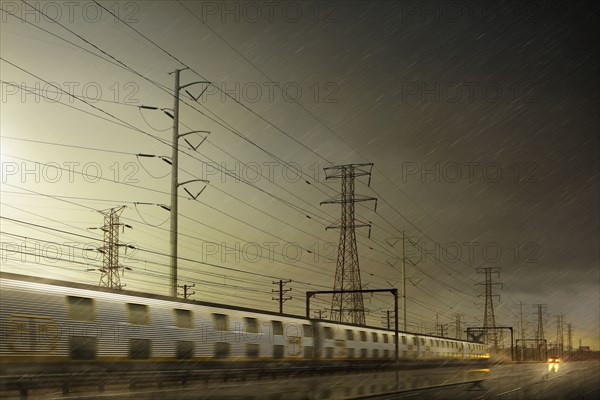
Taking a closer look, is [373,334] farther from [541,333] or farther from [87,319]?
[541,333]

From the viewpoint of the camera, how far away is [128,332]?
79.2 ft

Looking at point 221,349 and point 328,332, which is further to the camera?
point 328,332

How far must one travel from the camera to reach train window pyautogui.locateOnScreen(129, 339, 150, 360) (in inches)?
951

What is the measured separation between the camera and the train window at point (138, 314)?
80.5 ft

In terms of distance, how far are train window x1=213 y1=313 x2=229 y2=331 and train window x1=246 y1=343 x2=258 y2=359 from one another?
1982mm

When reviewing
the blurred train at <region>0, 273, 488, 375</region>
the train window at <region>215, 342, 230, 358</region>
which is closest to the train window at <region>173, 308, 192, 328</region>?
the blurred train at <region>0, 273, 488, 375</region>

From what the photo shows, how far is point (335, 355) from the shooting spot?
43.0 meters

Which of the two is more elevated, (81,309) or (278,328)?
(81,309)

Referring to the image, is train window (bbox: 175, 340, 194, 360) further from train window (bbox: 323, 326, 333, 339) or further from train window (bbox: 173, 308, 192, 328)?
train window (bbox: 323, 326, 333, 339)

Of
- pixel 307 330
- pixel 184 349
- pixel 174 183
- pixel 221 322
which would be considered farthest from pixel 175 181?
pixel 307 330

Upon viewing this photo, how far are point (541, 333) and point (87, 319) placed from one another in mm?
152057

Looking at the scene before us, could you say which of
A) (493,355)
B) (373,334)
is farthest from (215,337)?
(493,355)

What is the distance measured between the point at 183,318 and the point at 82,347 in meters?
5.89

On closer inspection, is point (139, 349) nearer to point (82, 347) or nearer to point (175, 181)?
point (82, 347)
